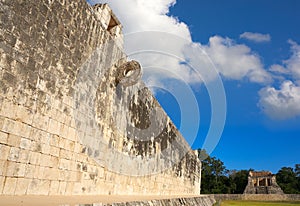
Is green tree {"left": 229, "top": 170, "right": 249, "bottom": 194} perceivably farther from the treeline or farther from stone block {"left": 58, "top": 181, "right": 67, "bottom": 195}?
stone block {"left": 58, "top": 181, "right": 67, "bottom": 195}

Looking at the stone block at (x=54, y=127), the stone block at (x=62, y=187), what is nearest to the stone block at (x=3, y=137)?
the stone block at (x=54, y=127)

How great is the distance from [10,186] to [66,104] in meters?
1.89

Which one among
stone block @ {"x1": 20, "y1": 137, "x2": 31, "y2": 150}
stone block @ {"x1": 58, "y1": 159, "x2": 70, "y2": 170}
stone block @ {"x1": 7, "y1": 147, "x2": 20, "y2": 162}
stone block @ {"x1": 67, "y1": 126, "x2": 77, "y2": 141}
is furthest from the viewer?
stone block @ {"x1": 67, "y1": 126, "x2": 77, "y2": 141}

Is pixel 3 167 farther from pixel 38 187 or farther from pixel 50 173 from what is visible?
pixel 50 173

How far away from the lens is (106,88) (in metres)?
6.97

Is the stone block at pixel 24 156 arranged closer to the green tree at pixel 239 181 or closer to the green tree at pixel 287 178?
the green tree at pixel 239 181

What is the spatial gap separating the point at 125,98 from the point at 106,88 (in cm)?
124

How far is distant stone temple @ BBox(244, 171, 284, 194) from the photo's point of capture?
41.3 metres

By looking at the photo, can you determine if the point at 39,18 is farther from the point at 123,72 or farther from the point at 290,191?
the point at 290,191

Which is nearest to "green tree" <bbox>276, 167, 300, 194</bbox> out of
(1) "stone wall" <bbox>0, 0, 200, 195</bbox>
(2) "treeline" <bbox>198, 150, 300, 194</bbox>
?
(2) "treeline" <bbox>198, 150, 300, 194</bbox>

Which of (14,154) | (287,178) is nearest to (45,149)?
(14,154)

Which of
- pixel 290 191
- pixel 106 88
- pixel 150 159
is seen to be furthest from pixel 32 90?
pixel 290 191

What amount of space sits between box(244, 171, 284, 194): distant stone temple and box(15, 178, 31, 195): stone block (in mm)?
43553

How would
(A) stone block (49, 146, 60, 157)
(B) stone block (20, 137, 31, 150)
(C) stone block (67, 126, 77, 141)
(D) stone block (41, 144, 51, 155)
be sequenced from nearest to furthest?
1. (B) stone block (20, 137, 31, 150)
2. (D) stone block (41, 144, 51, 155)
3. (A) stone block (49, 146, 60, 157)
4. (C) stone block (67, 126, 77, 141)
